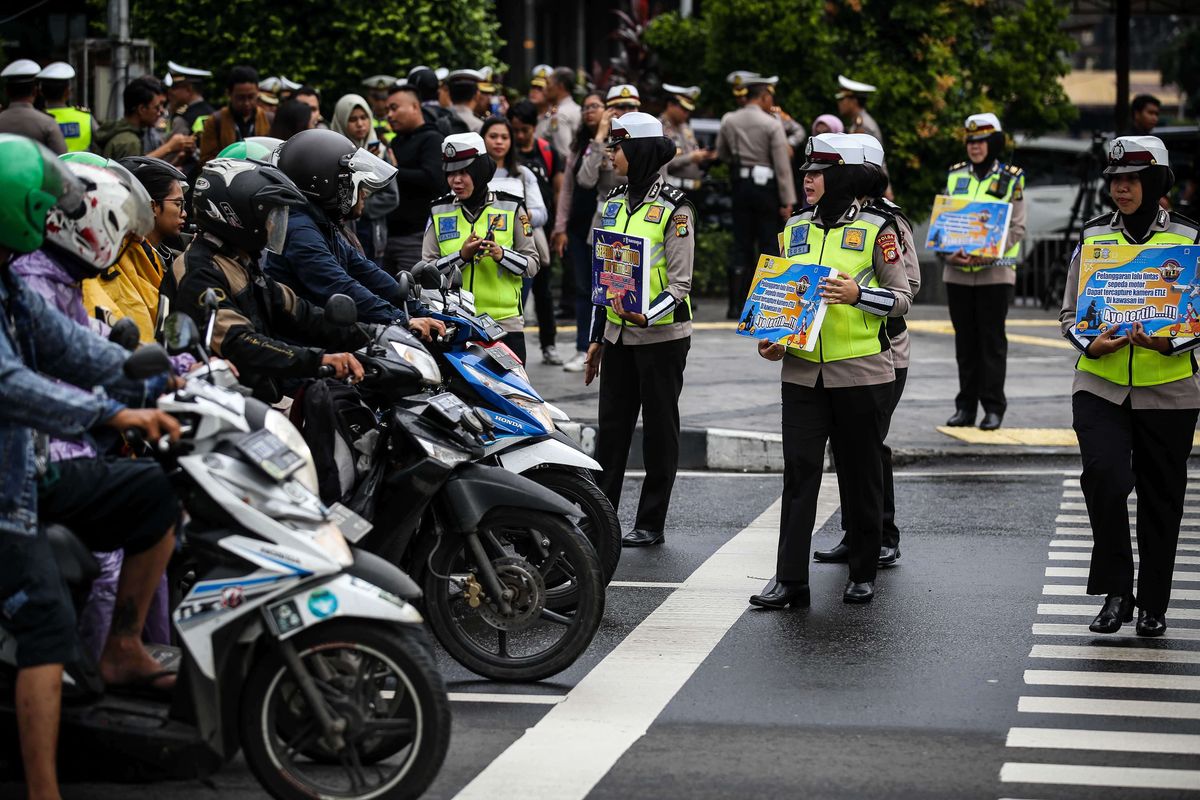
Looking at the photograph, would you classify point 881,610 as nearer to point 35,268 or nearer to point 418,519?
point 418,519

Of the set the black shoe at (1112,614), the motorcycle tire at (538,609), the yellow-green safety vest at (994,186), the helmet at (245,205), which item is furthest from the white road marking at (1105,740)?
the yellow-green safety vest at (994,186)

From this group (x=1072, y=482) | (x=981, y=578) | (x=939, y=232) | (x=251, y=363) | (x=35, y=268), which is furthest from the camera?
(x=939, y=232)

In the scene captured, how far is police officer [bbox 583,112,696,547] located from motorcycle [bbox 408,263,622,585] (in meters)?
1.27

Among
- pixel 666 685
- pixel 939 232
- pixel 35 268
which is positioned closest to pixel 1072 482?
pixel 939 232

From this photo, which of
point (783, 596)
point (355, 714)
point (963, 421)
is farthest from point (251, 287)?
point (963, 421)

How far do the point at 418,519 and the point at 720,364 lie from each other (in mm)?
8930

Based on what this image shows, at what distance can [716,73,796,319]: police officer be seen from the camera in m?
16.9

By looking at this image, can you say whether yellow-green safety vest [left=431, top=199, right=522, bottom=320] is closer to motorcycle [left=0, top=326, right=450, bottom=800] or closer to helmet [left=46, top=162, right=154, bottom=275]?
helmet [left=46, top=162, right=154, bottom=275]

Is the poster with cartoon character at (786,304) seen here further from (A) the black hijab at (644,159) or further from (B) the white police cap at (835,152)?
(A) the black hijab at (644,159)

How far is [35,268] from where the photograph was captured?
5.57 meters

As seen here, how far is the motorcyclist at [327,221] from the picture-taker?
730 centimetres

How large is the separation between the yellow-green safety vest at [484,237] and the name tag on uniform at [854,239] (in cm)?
272

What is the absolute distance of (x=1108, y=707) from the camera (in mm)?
6395

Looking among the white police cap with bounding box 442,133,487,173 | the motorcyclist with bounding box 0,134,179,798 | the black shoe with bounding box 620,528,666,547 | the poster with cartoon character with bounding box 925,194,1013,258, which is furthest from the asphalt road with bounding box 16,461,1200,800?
the poster with cartoon character with bounding box 925,194,1013,258
